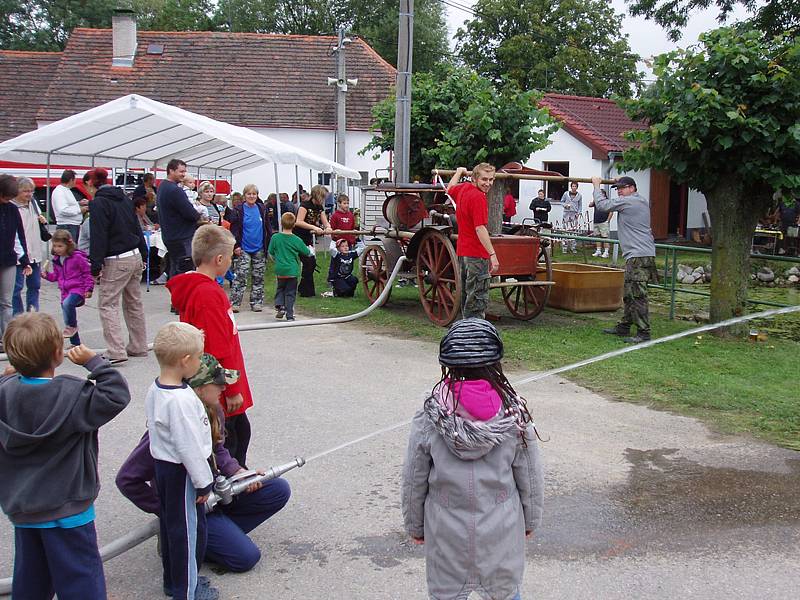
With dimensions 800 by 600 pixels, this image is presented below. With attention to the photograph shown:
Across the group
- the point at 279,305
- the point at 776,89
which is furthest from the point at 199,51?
the point at 776,89

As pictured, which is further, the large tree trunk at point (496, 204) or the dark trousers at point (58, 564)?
the large tree trunk at point (496, 204)

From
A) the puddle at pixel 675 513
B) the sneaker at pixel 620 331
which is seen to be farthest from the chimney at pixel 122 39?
the puddle at pixel 675 513

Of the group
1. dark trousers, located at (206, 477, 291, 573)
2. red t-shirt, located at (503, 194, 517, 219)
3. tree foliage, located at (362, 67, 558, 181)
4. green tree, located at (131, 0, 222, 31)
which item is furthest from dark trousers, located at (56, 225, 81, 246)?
green tree, located at (131, 0, 222, 31)

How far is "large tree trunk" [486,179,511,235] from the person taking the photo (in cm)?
1270

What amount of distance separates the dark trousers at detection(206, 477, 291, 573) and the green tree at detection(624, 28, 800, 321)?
6.82 metres

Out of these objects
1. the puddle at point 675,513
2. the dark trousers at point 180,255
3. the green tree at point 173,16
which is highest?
the green tree at point 173,16

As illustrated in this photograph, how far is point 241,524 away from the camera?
13.6 ft

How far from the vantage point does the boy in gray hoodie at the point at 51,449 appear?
2.94m

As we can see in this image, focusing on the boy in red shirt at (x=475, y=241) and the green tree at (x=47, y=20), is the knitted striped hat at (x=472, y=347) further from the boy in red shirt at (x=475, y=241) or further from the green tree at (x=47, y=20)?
the green tree at (x=47, y=20)

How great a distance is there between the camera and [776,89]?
8945mm

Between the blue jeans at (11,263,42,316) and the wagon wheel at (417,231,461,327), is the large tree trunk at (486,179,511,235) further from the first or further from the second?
the blue jeans at (11,263,42,316)

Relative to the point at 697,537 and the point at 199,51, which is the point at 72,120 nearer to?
the point at 697,537

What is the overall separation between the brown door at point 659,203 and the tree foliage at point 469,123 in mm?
13096

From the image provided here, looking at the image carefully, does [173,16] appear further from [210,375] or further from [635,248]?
[210,375]
